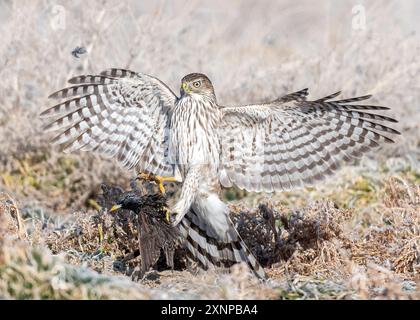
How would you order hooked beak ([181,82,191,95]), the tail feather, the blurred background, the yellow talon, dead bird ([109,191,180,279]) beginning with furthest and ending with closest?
the blurred background
hooked beak ([181,82,191,95])
the tail feather
the yellow talon
dead bird ([109,191,180,279])

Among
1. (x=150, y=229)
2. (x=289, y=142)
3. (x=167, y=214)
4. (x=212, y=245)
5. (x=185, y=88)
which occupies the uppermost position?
(x=185, y=88)

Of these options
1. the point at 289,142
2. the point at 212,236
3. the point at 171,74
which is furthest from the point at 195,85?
the point at 171,74

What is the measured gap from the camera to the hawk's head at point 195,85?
6.04 meters

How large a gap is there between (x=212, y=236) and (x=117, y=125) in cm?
116

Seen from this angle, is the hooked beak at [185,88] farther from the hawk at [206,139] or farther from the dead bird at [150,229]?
the dead bird at [150,229]

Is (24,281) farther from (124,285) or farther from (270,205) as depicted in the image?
(270,205)

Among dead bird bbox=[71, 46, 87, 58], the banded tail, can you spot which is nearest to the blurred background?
dead bird bbox=[71, 46, 87, 58]

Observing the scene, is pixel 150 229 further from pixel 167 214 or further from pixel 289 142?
pixel 289 142

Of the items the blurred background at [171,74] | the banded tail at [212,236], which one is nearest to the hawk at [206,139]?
the banded tail at [212,236]

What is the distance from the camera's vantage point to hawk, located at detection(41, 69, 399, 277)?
5.96 metres

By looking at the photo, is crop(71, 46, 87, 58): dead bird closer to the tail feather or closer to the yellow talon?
the tail feather

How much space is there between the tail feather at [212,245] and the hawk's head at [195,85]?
0.91 meters

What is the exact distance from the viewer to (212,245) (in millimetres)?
6031

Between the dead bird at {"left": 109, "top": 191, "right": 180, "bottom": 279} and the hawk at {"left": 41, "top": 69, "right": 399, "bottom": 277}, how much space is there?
0.14 metres
